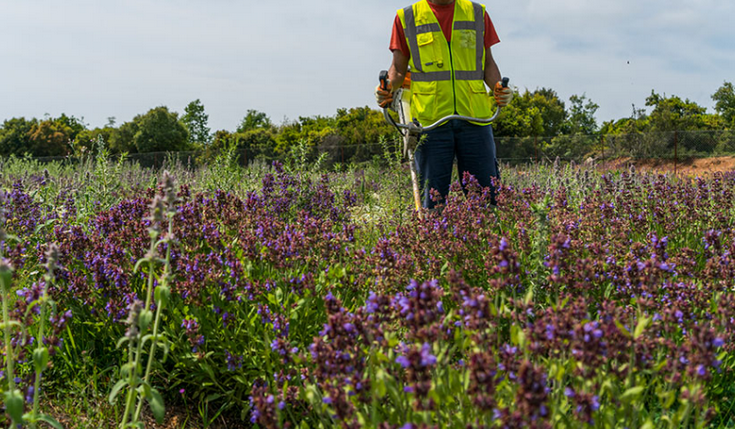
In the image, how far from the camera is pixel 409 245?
3199mm

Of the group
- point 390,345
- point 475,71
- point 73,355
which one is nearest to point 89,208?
point 73,355

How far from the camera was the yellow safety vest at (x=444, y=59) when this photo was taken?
501cm

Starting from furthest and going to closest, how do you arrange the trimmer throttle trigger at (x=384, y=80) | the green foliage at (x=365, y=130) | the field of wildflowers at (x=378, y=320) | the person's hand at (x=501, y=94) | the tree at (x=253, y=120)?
the tree at (x=253, y=120)
the green foliage at (x=365, y=130)
the person's hand at (x=501, y=94)
the trimmer throttle trigger at (x=384, y=80)
the field of wildflowers at (x=378, y=320)

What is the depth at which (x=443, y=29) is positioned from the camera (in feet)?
16.6

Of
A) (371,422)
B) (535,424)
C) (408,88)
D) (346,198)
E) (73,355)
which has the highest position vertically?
(408,88)

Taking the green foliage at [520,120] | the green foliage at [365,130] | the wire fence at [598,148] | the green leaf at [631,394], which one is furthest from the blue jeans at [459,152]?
the green foliage at [520,120]

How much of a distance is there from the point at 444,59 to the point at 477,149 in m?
0.89

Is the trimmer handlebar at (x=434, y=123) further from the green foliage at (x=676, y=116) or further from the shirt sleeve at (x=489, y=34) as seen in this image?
the green foliage at (x=676, y=116)

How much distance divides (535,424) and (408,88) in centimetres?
470

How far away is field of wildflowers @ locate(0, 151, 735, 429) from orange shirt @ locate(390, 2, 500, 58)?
1.68m

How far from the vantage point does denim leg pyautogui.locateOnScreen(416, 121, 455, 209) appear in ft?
16.4

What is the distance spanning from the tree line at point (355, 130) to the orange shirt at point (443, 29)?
806 inches

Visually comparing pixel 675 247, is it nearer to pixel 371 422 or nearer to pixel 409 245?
pixel 409 245

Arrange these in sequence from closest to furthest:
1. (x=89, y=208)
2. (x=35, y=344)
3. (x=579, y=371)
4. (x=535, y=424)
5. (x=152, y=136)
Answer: (x=535, y=424)
(x=579, y=371)
(x=35, y=344)
(x=89, y=208)
(x=152, y=136)
